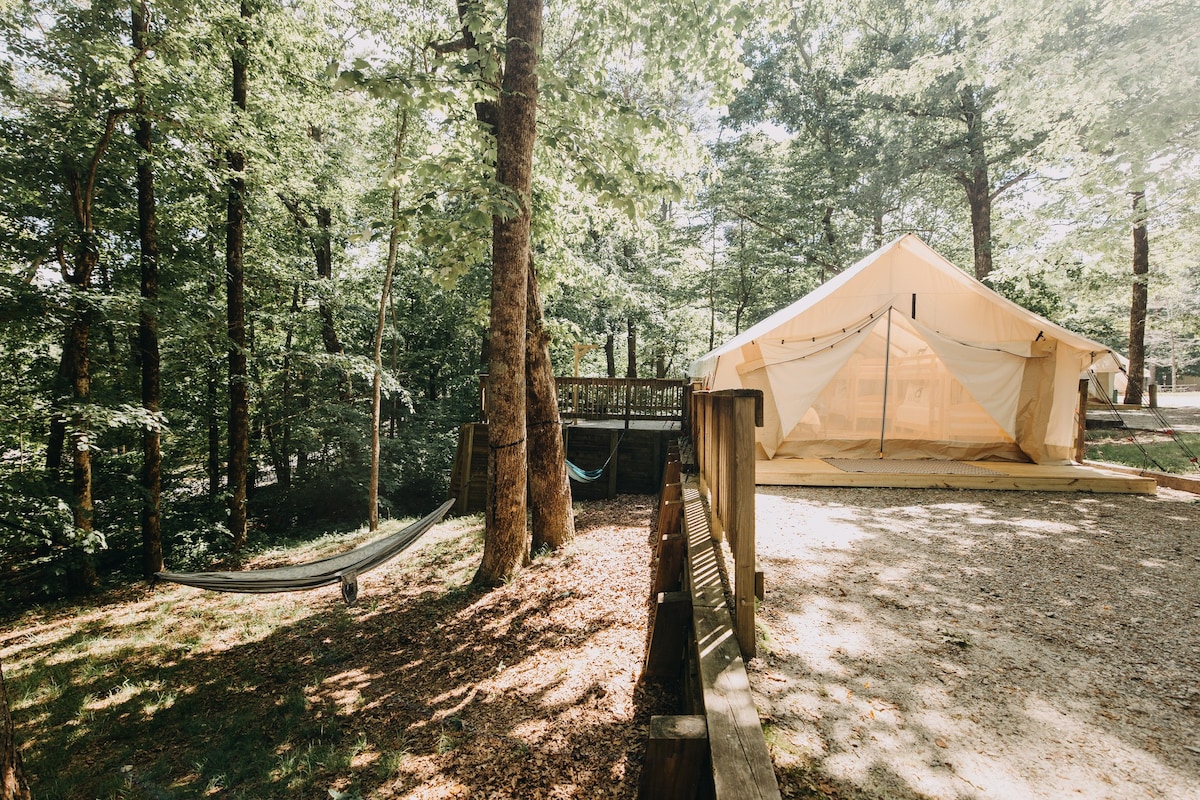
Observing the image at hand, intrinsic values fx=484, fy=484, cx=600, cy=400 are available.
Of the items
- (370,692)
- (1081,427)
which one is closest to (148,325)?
(370,692)

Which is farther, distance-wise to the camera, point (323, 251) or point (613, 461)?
point (323, 251)

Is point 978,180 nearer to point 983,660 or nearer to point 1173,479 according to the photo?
point 1173,479

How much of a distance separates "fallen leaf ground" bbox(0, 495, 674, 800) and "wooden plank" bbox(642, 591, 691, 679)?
0.11 meters

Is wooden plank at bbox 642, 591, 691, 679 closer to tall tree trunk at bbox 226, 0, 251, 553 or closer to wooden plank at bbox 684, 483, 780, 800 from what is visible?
wooden plank at bbox 684, 483, 780, 800

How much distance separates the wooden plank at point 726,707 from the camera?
1.32 meters

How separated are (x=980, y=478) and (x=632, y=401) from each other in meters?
5.76

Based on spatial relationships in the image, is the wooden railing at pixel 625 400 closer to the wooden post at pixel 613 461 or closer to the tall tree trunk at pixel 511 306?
the wooden post at pixel 613 461

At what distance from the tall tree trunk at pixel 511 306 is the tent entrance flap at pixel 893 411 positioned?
3.99 m

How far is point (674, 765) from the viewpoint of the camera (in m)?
1.49

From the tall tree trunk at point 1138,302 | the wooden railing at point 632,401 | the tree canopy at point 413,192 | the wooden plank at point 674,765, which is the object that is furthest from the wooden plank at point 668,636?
the tall tree trunk at point 1138,302

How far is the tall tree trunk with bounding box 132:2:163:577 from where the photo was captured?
6070mm

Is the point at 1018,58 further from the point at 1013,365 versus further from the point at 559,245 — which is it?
the point at 559,245

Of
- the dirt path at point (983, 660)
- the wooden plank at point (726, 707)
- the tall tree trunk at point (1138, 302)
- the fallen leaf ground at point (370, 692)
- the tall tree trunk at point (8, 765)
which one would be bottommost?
the fallen leaf ground at point (370, 692)

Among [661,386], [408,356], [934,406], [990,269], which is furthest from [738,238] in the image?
[408,356]
